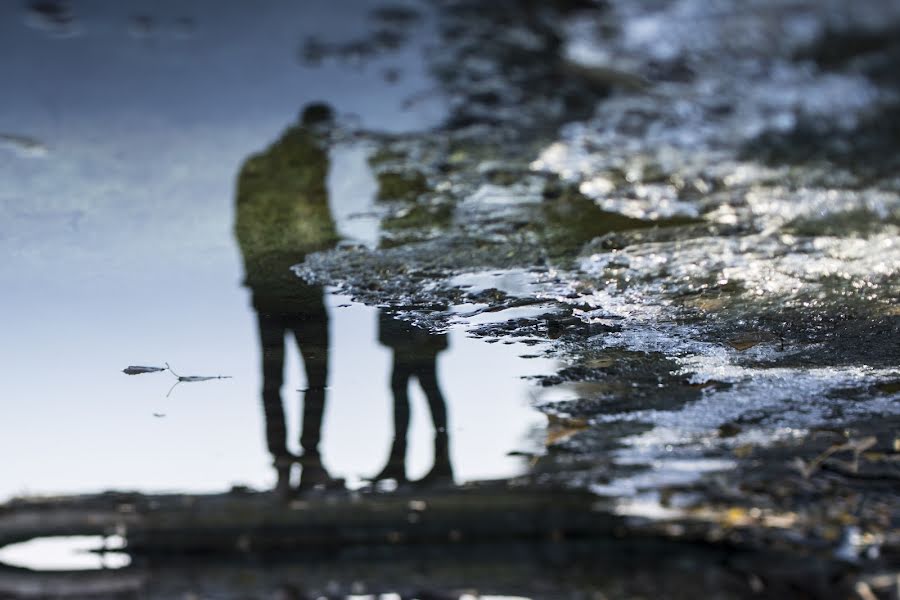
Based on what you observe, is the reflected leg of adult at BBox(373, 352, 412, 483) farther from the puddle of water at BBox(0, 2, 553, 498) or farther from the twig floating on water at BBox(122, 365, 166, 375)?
the twig floating on water at BBox(122, 365, 166, 375)

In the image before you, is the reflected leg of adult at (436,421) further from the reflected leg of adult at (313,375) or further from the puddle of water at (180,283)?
the reflected leg of adult at (313,375)

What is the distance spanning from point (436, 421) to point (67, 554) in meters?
1.03

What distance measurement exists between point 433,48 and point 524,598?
1.89m

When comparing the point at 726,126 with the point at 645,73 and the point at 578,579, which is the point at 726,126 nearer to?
the point at 645,73

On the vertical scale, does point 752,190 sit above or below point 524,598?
above

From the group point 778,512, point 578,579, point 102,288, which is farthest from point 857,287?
point 102,288

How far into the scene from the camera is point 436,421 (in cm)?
237

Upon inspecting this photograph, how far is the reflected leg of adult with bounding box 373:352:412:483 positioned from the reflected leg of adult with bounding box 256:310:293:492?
10.0 inches

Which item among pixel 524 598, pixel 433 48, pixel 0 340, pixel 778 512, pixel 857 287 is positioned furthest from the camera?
pixel 857 287

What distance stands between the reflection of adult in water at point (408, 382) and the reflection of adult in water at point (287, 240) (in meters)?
0.24

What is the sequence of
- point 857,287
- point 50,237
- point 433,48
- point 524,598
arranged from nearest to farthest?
point 524,598, point 433,48, point 857,287, point 50,237

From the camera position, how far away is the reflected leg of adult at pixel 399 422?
6.66ft

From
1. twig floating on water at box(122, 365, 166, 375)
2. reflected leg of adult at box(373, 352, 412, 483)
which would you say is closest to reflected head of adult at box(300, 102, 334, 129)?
reflected leg of adult at box(373, 352, 412, 483)

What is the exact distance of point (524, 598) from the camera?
1.54 meters
